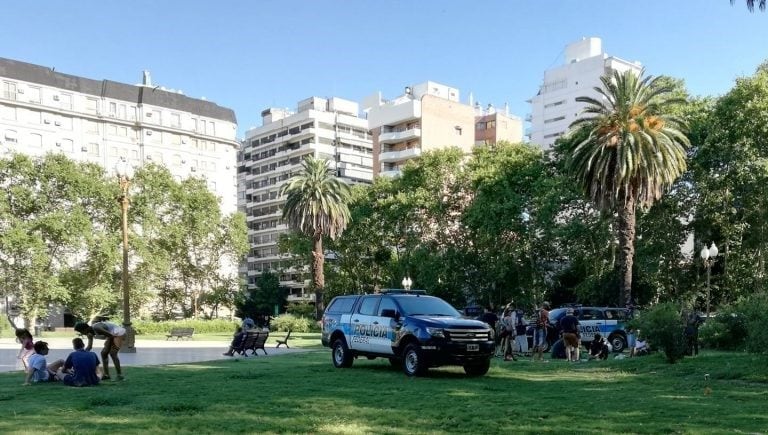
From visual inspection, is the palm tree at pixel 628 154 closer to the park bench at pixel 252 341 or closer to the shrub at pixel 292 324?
the park bench at pixel 252 341

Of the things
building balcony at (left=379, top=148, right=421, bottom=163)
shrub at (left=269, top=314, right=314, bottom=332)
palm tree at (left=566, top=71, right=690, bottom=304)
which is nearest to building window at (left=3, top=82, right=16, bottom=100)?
building balcony at (left=379, top=148, right=421, bottom=163)

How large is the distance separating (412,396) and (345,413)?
2140mm

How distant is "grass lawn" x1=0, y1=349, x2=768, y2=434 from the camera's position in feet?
27.8

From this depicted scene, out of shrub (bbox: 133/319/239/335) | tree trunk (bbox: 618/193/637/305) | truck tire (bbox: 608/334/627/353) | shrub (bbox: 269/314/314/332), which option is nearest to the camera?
truck tire (bbox: 608/334/627/353)

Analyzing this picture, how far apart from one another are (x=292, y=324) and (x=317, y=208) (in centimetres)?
971

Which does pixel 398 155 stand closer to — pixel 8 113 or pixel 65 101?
Result: pixel 65 101

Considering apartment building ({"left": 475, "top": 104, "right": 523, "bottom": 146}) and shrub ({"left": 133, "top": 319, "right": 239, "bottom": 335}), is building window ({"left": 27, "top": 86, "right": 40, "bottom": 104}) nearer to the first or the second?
shrub ({"left": 133, "top": 319, "right": 239, "bottom": 335})

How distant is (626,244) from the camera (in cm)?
3450

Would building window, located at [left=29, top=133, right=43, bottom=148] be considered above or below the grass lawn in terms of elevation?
above

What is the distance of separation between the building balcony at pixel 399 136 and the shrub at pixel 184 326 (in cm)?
4321

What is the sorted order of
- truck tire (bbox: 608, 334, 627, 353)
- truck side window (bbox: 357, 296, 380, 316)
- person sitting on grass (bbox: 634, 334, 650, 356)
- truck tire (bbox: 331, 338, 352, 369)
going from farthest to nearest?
1. truck tire (bbox: 608, 334, 627, 353)
2. person sitting on grass (bbox: 634, 334, 650, 356)
3. truck tire (bbox: 331, 338, 352, 369)
4. truck side window (bbox: 357, 296, 380, 316)

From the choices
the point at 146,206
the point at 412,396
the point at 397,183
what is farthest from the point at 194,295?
the point at 412,396

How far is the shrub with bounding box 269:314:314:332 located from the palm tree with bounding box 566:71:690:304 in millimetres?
23342

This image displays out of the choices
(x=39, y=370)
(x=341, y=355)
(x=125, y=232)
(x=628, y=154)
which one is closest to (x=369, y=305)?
(x=341, y=355)
